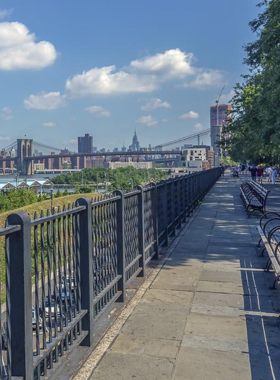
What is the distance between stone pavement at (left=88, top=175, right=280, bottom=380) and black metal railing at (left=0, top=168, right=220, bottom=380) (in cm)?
38

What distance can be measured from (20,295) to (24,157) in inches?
4461

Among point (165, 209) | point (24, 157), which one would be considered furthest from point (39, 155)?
point (165, 209)

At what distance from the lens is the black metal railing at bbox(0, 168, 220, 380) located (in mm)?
2240

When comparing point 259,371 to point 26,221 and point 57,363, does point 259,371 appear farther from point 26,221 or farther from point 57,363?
point 26,221

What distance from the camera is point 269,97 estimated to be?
16.1m

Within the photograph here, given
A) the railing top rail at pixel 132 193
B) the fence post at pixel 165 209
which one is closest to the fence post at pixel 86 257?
the railing top rail at pixel 132 193

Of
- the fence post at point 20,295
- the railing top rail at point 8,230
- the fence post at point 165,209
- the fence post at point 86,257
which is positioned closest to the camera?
the railing top rail at point 8,230

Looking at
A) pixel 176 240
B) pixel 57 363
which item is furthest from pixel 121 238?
pixel 176 240

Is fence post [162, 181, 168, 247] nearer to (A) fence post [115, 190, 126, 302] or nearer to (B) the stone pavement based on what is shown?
(B) the stone pavement

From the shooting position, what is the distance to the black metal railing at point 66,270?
7.35 feet

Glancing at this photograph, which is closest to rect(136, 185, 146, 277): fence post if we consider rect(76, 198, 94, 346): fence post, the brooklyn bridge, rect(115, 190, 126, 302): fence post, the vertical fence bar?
the vertical fence bar

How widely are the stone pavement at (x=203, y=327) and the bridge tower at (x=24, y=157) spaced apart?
4154 inches

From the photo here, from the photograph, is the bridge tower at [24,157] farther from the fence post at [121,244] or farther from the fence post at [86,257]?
the fence post at [86,257]

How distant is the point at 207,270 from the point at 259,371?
10.0 ft
